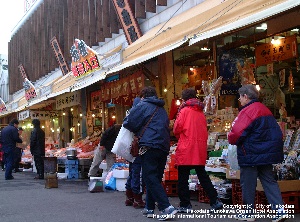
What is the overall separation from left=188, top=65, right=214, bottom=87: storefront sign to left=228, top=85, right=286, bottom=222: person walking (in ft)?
22.4

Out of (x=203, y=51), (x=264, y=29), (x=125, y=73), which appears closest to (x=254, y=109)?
(x=264, y=29)

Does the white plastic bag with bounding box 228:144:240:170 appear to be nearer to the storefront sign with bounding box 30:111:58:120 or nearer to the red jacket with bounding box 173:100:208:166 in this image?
the red jacket with bounding box 173:100:208:166

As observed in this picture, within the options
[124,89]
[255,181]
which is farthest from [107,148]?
[255,181]

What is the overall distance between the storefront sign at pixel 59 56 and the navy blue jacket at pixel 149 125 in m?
16.1

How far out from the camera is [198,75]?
1330cm

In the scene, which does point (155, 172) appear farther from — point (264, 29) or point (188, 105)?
point (264, 29)

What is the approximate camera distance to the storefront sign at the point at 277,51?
10.0 metres

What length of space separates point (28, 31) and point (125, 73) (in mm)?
17495

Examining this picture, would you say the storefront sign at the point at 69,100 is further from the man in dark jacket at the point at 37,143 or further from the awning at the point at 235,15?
the awning at the point at 235,15

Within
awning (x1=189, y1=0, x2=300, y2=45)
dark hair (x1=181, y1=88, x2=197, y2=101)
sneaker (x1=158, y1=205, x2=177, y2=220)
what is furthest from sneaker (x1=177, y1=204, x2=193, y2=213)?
awning (x1=189, y1=0, x2=300, y2=45)

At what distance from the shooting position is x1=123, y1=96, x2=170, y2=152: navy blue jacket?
6.36m

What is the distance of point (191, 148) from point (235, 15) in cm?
235

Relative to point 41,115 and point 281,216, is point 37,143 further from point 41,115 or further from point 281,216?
point 41,115

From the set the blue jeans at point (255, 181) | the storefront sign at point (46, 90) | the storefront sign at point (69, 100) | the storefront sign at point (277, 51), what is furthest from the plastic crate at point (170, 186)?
the storefront sign at point (69, 100)
